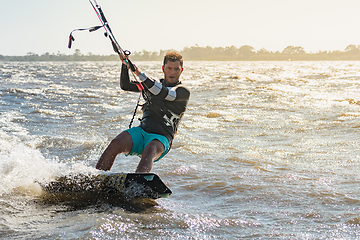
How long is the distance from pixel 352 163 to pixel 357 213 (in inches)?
101

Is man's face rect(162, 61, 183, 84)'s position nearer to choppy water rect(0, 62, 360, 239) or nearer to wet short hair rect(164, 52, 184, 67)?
wet short hair rect(164, 52, 184, 67)

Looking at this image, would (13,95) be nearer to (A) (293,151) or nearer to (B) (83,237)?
(A) (293,151)

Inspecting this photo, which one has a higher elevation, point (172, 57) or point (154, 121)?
point (172, 57)

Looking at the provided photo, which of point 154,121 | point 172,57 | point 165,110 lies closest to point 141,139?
point 154,121

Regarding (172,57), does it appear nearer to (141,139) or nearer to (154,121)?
(154,121)

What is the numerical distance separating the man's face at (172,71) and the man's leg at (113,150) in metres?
1.02

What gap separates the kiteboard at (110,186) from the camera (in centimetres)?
401

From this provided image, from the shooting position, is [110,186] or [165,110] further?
[165,110]

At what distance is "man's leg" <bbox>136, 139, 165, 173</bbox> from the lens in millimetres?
4117

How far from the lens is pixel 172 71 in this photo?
15.9 feet

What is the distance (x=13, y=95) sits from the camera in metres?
16.8

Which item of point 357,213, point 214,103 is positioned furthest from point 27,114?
point 357,213

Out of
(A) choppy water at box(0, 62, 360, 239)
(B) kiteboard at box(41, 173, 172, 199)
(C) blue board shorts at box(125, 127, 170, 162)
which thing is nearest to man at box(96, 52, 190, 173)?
(C) blue board shorts at box(125, 127, 170, 162)

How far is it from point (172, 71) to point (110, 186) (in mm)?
1770
